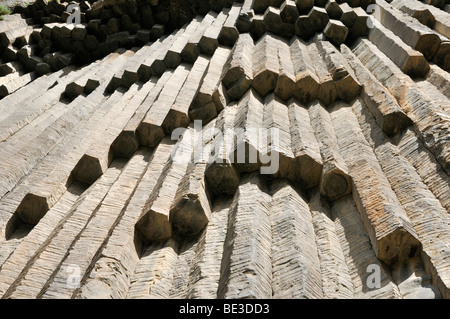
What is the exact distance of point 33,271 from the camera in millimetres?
2496

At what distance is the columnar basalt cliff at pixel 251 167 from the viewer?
222 cm

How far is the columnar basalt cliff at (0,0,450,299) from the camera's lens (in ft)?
7.29

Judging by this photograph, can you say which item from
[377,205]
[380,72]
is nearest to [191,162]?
[377,205]

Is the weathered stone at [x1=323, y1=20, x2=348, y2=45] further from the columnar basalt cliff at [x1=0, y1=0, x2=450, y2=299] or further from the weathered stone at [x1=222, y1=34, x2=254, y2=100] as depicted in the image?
the weathered stone at [x1=222, y1=34, x2=254, y2=100]

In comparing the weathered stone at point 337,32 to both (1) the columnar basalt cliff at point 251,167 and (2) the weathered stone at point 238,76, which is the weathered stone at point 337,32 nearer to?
(1) the columnar basalt cliff at point 251,167

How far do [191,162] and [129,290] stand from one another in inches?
44.0

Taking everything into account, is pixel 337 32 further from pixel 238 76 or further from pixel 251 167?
pixel 251 167

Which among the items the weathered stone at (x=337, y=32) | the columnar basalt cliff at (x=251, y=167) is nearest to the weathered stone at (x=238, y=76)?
the columnar basalt cliff at (x=251, y=167)

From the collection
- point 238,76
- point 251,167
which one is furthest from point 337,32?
point 251,167

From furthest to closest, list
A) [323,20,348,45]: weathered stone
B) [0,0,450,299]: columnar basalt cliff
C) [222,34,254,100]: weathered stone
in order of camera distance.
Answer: [323,20,348,45]: weathered stone < [222,34,254,100]: weathered stone < [0,0,450,299]: columnar basalt cliff

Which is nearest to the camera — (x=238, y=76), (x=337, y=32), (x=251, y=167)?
(x=251, y=167)

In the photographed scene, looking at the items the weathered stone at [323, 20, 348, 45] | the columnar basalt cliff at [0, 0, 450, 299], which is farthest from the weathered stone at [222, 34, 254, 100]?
the weathered stone at [323, 20, 348, 45]

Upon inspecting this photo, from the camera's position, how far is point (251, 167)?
116 inches
